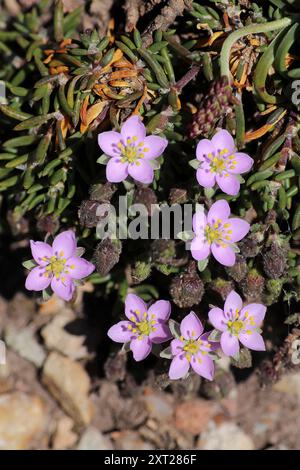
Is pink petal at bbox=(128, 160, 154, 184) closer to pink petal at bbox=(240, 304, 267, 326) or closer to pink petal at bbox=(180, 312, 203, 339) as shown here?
pink petal at bbox=(180, 312, 203, 339)

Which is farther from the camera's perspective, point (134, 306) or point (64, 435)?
point (64, 435)

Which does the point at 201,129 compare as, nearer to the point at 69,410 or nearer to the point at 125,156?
the point at 125,156

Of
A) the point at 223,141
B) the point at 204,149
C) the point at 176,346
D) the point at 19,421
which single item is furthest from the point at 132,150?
the point at 19,421

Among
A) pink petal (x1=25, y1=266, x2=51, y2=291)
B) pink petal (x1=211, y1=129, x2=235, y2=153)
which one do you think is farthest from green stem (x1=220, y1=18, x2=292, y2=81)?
pink petal (x1=25, y1=266, x2=51, y2=291)

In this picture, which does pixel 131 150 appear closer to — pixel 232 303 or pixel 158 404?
pixel 232 303

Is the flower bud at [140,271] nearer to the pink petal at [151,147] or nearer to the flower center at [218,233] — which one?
the flower center at [218,233]
